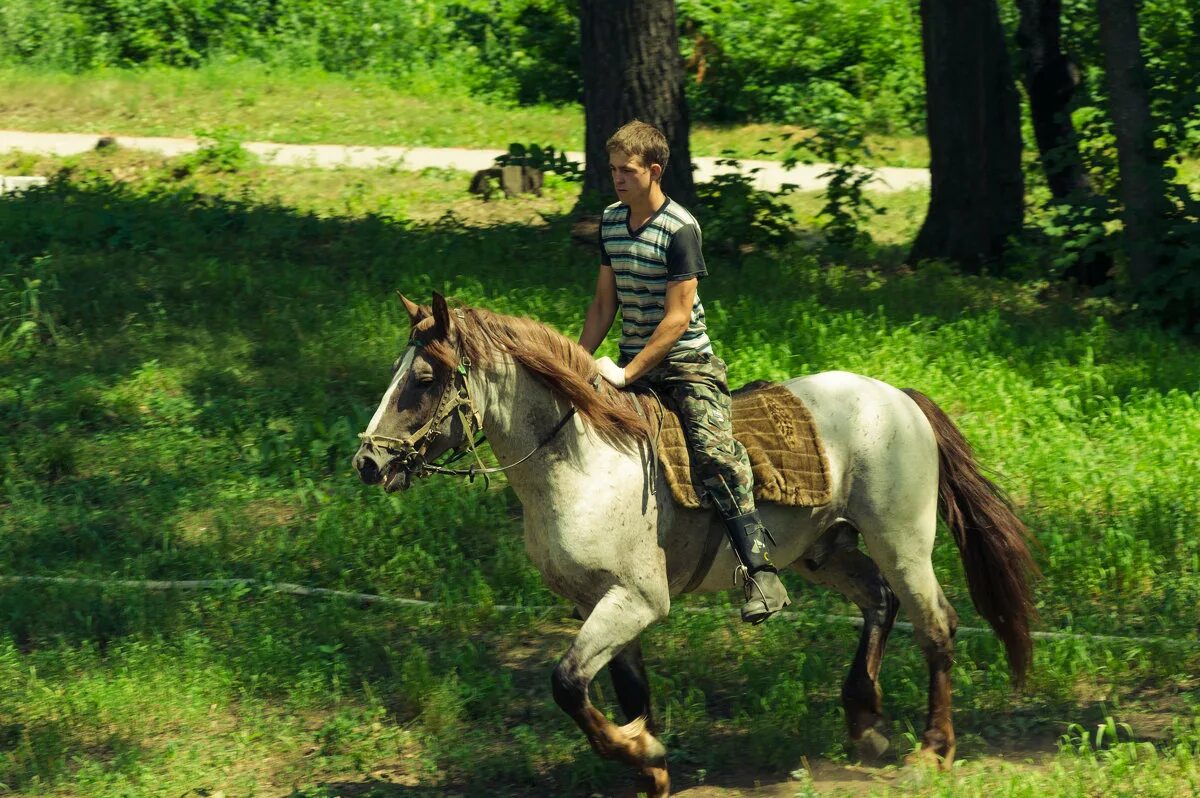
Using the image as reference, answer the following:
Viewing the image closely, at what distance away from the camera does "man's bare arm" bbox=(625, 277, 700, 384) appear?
5.56m

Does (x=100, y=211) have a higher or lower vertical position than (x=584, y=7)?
lower

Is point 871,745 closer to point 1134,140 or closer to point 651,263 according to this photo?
point 651,263

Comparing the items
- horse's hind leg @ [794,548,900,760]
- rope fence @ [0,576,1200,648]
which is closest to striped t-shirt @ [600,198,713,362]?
horse's hind leg @ [794,548,900,760]

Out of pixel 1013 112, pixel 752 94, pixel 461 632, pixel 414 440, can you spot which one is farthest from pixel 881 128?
pixel 414 440

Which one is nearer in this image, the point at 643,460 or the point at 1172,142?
the point at 643,460

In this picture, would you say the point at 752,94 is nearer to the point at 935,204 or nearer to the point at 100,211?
the point at 935,204

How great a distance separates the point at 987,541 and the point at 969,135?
26.6ft

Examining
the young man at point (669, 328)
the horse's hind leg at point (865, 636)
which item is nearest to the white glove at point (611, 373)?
the young man at point (669, 328)

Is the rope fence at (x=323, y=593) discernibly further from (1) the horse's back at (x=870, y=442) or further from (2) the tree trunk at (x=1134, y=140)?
(2) the tree trunk at (x=1134, y=140)

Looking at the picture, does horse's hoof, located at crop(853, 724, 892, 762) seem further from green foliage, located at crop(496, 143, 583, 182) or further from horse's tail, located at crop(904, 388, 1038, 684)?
green foliage, located at crop(496, 143, 583, 182)

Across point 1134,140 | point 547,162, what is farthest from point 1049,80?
point 547,162

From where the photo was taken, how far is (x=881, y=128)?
21453 mm

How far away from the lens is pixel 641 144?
5.46 meters

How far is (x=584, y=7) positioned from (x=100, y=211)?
4.76m
